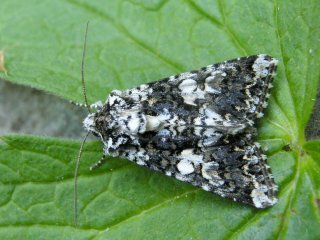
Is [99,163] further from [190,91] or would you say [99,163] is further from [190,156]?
[190,91]

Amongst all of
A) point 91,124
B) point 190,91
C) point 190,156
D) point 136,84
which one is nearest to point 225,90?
point 190,91

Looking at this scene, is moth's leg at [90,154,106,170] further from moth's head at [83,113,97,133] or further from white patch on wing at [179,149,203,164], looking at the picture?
white patch on wing at [179,149,203,164]

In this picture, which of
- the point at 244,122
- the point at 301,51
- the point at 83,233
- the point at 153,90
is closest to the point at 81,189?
the point at 83,233

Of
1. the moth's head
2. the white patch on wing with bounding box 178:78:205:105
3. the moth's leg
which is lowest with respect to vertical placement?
the moth's leg

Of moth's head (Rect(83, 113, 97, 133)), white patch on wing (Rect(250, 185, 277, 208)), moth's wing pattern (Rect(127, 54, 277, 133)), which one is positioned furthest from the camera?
moth's head (Rect(83, 113, 97, 133))

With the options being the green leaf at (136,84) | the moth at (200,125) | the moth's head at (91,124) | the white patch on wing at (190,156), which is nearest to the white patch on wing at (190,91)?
the moth at (200,125)

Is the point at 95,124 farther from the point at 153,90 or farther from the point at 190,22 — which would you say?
the point at 190,22

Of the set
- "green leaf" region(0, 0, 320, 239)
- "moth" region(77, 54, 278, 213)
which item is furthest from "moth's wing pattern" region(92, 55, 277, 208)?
"green leaf" region(0, 0, 320, 239)
